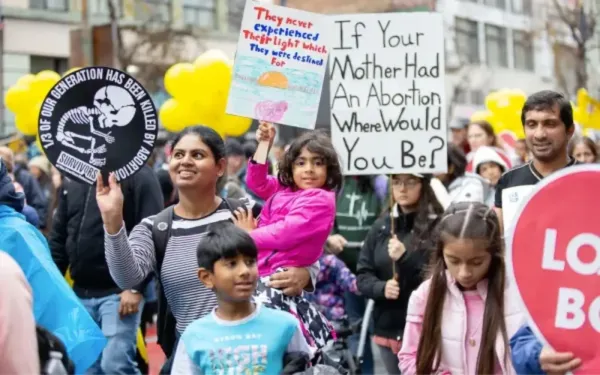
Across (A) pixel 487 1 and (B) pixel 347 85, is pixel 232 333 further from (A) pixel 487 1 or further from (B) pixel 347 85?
(A) pixel 487 1

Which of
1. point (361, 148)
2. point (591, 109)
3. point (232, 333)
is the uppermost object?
point (591, 109)

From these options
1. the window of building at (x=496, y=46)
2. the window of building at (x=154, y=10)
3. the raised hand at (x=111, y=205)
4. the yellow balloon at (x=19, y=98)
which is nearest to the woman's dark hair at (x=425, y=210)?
the raised hand at (x=111, y=205)

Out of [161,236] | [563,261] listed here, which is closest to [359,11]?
[161,236]

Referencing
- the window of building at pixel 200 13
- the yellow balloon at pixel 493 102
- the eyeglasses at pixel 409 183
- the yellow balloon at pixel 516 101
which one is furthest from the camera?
the window of building at pixel 200 13

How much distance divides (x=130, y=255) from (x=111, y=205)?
233mm

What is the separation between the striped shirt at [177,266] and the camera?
195 inches

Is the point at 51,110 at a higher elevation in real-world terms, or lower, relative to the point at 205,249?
higher

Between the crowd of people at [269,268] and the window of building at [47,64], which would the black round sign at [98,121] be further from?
the window of building at [47,64]

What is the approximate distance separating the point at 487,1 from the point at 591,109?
38.8 m

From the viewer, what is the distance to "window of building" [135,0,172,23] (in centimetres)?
3503

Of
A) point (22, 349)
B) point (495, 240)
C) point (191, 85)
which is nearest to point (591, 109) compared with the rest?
point (191, 85)

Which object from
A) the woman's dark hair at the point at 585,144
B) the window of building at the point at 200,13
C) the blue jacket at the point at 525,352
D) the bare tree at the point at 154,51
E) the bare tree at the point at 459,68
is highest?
the window of building at the point at 200,13

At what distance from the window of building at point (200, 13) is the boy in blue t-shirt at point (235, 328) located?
34.3m

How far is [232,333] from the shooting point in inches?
163
